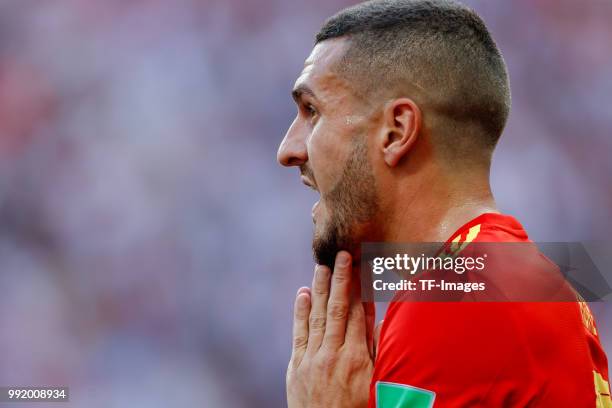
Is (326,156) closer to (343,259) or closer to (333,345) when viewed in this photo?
(343,259)

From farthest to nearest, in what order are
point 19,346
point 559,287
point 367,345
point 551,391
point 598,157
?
point 598,157, point 19,346, point 367,345, point 559,287, point 551,391

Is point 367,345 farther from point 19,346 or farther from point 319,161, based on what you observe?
point 19,346

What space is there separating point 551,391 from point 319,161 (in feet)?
2.84

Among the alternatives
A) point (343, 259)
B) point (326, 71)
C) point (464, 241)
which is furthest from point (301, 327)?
point (326, 71)

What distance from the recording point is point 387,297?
2254 mm

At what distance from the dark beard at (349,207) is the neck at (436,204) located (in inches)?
2.6

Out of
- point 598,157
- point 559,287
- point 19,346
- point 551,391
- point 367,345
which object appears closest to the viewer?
point 551,391

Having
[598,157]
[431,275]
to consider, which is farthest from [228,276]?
[431,275]

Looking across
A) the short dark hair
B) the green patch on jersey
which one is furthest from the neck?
the green patch on jersey

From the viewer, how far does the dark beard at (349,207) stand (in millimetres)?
2117

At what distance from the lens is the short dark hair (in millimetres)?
2131

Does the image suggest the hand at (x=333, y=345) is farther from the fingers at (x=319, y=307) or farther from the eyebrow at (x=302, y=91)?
the eyebrow at (x=302, y=91)

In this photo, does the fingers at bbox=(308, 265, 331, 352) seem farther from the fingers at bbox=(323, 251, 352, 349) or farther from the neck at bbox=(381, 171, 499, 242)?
the neck at bbox=(381, 171, 499, 242)

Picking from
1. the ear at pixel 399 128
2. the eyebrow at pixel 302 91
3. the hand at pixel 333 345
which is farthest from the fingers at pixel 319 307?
the eyebrow at pixel 302 91
